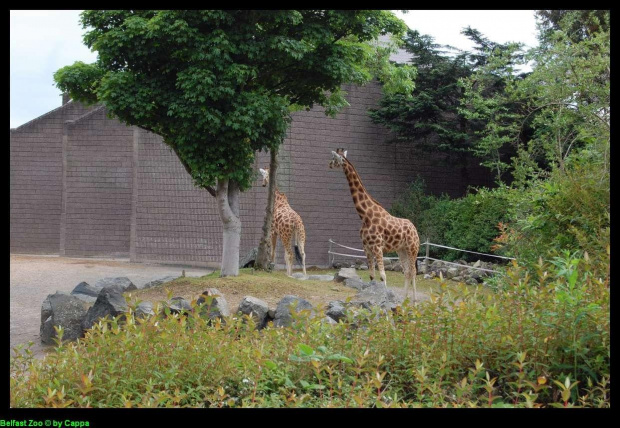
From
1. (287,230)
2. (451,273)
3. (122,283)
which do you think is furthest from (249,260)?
(451,273)

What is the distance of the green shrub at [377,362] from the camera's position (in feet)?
10.5

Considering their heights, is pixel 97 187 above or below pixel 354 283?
above

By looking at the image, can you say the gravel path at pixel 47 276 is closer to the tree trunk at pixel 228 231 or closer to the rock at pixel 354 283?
the tree trunk at pixel 228 231

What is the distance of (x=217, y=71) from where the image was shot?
8.21 m

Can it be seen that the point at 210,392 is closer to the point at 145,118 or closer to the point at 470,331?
the point at 470,331

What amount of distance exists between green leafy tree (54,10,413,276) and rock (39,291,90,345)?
8.14 feet

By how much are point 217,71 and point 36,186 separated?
39.7 feet

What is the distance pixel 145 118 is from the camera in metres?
8.75

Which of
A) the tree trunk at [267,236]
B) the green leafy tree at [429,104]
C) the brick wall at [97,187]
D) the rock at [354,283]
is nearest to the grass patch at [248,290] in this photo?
the rock at [354,283]

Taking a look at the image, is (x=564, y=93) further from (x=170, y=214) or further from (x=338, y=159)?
(x=170, y=214)

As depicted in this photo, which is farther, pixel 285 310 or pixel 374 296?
pixel 374 296

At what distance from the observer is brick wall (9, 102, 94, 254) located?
18.0 meters

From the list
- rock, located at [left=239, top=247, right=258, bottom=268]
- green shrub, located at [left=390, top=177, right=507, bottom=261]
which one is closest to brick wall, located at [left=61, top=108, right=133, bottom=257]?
rock, located at [left=239, top=247, right=258, bottom=268]
